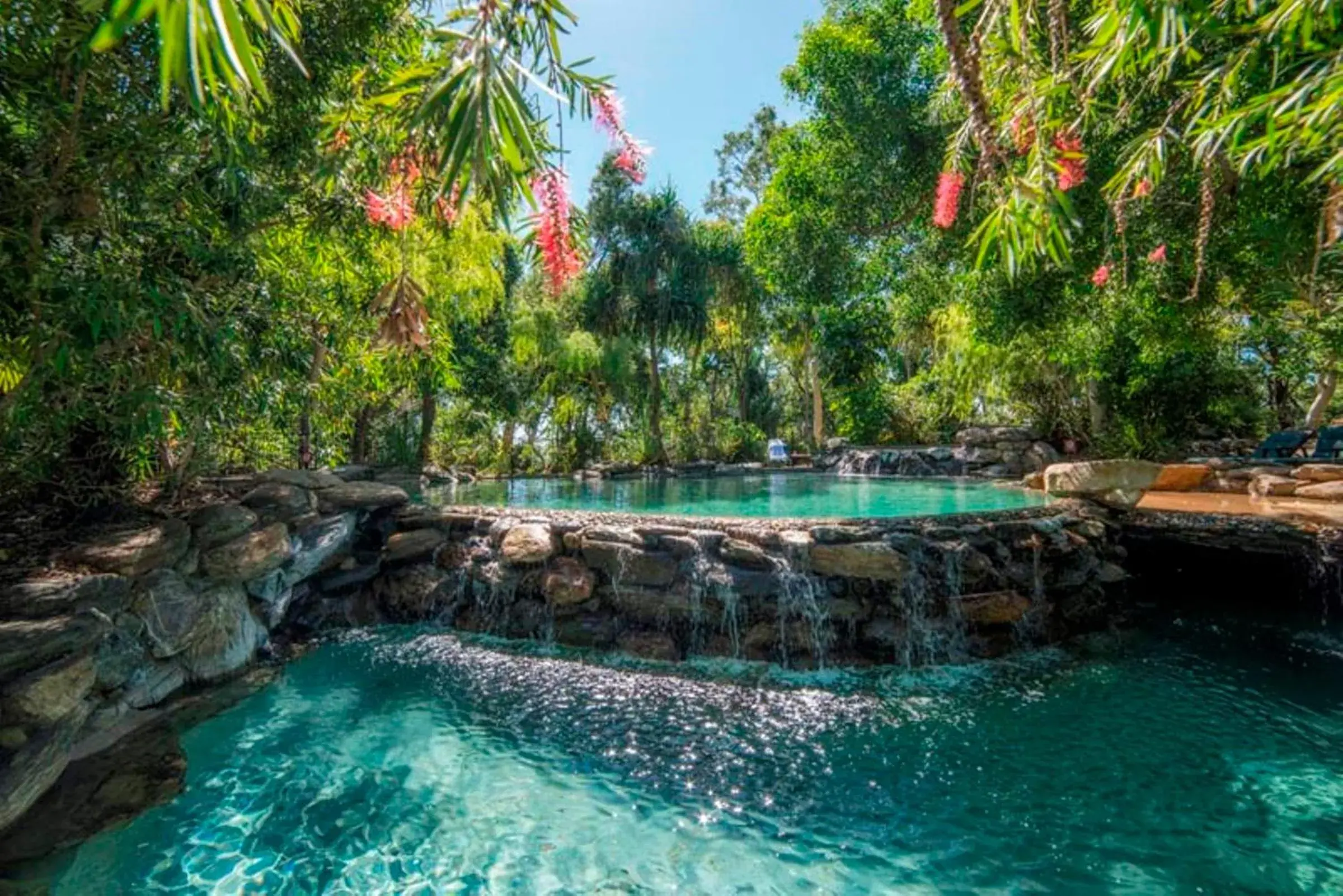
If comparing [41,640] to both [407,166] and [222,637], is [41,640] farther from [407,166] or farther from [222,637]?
[407,166]

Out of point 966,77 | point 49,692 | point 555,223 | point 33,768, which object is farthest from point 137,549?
point 966,77

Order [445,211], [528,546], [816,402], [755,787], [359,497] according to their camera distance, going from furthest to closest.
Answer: [816,402]
[359,497]
[528,546]
[755,787]
[445,211]

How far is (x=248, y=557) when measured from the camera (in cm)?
438

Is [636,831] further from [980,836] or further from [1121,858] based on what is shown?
[1121,858]

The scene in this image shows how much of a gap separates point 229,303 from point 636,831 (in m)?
3.69

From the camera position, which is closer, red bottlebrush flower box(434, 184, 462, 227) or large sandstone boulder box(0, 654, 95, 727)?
red bottlebrush flower box(434, 184, 462, 227)

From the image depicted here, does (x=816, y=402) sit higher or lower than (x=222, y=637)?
higher

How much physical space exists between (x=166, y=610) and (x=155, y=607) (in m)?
0.07

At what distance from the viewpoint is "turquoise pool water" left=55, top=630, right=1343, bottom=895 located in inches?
92.5

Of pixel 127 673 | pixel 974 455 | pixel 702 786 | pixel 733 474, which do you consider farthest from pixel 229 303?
pixel 974 455

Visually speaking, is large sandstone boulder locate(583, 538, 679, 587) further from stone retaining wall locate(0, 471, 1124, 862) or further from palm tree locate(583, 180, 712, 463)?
palm tree locate(583, 180, 712, 463)

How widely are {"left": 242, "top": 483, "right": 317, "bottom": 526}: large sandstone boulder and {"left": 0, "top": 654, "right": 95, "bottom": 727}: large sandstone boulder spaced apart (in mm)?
2024

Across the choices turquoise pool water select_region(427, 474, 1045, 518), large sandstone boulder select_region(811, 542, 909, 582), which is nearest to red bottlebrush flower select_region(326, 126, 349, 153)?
large sandstone boulder select_region(811, 542, 909, 582)

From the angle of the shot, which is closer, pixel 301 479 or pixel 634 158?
pixel 634 158
